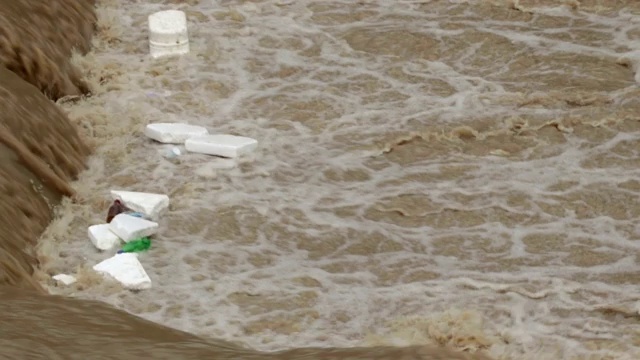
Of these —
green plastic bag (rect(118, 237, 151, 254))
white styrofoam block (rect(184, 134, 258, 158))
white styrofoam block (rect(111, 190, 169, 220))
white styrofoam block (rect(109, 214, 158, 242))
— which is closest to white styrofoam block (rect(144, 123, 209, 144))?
white styrofoam block (rect(184, 134, 258, 158))

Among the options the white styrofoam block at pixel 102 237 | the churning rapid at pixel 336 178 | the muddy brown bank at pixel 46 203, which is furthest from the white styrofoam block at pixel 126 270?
the muddy brown bank at pixel 46 203

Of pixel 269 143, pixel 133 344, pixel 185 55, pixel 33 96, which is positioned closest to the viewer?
pixel 133 344

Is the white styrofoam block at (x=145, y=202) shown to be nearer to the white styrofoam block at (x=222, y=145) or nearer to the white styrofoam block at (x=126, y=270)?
the white styrofoam block at (x=126, y=270)

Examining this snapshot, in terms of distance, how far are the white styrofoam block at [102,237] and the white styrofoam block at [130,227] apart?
0.09ft

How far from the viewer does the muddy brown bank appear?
115 inches

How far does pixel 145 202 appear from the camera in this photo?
18.5 feet

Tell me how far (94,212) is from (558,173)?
2379 mm

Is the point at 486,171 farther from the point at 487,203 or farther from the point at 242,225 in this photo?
the point at 242,225

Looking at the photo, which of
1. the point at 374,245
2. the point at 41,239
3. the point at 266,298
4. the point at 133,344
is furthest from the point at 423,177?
the point at 133,344

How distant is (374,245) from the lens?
5453 mm

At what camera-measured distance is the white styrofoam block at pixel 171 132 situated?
6.44m

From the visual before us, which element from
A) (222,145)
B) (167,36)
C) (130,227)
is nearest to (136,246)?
(130,227)

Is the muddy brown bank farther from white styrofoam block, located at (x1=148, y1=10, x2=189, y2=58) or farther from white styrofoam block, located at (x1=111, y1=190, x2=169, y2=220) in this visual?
white styrofoam block, located at (x1=148, y1=10, x2=189, y2=58)

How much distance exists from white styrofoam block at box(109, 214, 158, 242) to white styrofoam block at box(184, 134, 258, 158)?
0.90 meters
